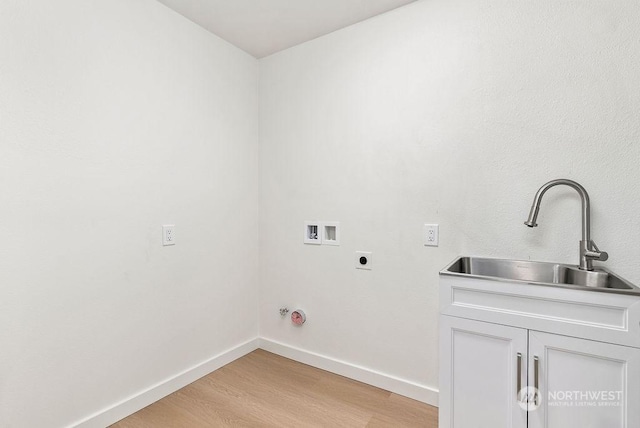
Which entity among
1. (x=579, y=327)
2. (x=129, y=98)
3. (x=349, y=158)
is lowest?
(x=579, y=327)

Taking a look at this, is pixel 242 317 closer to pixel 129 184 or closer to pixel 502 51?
pixel 129 184

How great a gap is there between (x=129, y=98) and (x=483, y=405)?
7.50 ft

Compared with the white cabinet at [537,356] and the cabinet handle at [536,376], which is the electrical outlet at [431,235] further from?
the cabinet handle at [536,376]

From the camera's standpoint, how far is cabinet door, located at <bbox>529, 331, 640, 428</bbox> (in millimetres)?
1074

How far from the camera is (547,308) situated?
118 cm

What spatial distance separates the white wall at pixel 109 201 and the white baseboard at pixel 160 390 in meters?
0.03

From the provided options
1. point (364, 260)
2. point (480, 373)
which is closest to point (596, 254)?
point (480, 373)

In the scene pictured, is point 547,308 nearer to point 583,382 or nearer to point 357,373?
point 583,382

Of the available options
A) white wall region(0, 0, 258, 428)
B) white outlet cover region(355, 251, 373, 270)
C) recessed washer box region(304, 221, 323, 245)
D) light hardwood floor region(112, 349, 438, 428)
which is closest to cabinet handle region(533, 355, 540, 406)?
light hardwood floor region(112, 349, 438, 428)

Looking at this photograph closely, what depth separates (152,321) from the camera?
1.89m

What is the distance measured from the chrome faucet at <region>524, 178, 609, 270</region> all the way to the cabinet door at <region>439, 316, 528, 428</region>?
1.68 ft

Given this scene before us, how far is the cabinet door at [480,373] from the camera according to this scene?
4.03 feet

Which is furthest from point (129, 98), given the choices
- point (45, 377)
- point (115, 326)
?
point (45, 377)

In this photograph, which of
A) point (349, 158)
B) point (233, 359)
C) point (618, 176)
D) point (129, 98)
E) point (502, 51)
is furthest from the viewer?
point (233, 359)
